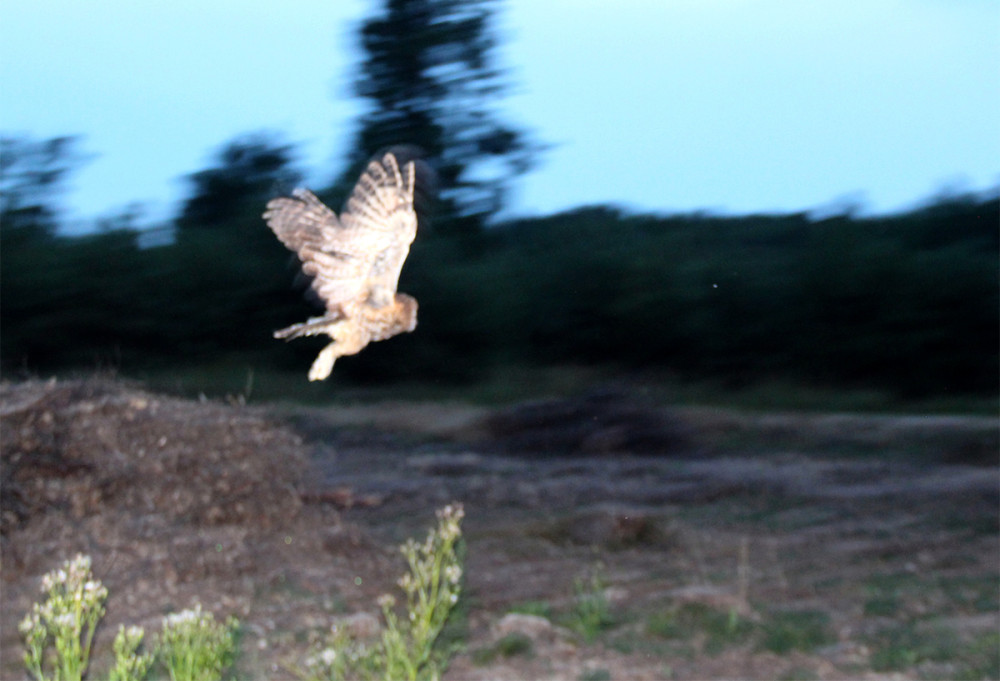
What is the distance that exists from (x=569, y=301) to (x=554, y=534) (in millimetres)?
5646

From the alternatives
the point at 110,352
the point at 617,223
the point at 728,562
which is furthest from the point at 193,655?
the point at 617,223

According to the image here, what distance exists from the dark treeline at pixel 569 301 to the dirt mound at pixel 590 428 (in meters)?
2.67

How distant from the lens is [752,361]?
10.4m

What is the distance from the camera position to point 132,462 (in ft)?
19.7

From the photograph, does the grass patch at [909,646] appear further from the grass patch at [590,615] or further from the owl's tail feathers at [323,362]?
the owl's tail feathers at [323,362]

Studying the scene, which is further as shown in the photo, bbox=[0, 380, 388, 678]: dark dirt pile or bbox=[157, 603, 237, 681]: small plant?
bbox=[0, 380, 388, 678]: dark dirt pile

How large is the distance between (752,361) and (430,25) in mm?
5561

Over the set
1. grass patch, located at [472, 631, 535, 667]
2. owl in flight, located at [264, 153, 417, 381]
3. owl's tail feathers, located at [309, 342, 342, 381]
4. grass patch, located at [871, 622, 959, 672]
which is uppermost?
owl in flight, located at [264, 153, 417, 381]

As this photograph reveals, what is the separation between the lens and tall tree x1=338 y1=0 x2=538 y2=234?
508 inches

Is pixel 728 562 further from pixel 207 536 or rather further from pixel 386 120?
pixel 386 120

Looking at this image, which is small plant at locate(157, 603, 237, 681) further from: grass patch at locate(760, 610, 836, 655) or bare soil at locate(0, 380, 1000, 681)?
grass patch at locate(760, 610, 836, 655)

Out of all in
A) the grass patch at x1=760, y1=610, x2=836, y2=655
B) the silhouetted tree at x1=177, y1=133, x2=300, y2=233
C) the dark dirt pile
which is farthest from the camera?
the silhouetted tree at x1=177, y1=133, x2=300, y2=233

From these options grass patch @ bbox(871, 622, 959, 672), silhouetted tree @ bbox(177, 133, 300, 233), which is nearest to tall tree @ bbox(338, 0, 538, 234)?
silhouetted tree @ bbox(177, 133, 300, 233)

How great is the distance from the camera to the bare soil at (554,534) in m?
4.28
